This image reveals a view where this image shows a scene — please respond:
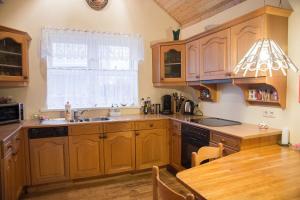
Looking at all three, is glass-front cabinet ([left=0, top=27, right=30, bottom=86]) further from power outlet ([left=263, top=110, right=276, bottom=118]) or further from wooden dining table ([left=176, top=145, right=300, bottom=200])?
power outlet ([left=263, top=110, right=276, bottom=118])

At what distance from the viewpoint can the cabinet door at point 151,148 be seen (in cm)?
325

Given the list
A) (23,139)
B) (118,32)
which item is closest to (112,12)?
(118,32)

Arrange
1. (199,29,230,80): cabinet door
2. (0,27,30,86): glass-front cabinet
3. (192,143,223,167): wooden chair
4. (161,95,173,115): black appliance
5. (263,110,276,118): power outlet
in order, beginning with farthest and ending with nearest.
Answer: (161,95,173,115): black appliance
(0,27,30,86): glass-front cabinet
(199,29,230,80): cabinet door
(263,110,276,118): power outlet
(192,143,223,167): wooden chair

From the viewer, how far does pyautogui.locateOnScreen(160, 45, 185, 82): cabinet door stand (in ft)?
11.5

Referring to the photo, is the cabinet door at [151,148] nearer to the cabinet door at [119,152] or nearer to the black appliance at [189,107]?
the cabinet door at [119,152]

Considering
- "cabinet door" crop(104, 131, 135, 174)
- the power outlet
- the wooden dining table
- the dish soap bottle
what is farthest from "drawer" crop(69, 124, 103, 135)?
the power outlet

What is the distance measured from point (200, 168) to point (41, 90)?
2.69 metres

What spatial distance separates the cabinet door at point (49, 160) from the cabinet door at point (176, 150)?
1.50m

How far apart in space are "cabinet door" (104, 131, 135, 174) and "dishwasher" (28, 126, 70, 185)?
53cm

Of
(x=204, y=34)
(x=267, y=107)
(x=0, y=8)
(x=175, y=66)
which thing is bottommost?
(x=267, y=107)

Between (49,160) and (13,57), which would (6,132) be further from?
(13,57)

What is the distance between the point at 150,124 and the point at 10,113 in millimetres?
Answer: 1843

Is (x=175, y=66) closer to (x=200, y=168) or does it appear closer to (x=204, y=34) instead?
(x=204, y=34)

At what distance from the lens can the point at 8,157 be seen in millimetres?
2137
